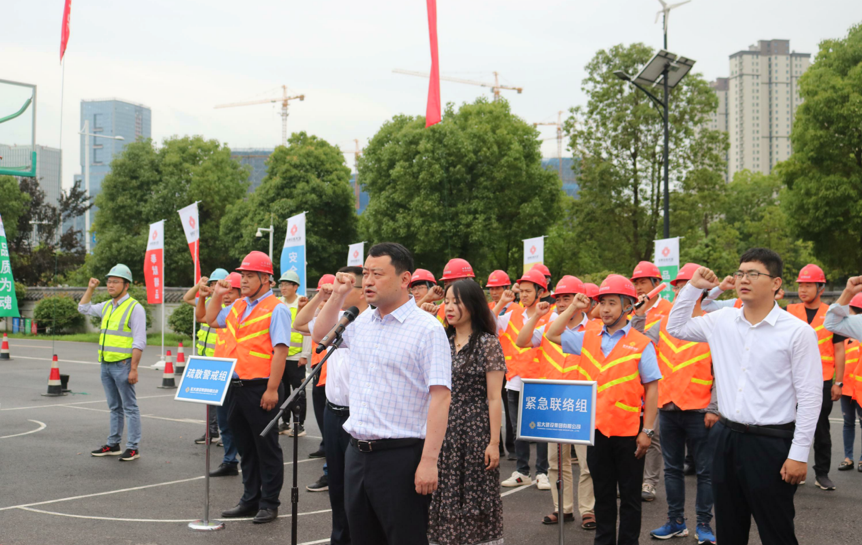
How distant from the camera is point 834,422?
42.4 feet

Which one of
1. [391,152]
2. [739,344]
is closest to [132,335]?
[739,344]

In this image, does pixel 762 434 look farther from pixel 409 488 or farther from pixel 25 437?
pixel 25 437

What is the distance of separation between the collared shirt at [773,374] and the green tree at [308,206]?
4040cm

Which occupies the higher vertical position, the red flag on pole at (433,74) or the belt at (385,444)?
the red flag on pole at (433,74)

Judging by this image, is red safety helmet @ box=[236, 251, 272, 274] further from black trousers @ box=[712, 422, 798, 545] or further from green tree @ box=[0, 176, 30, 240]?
green tree @ box=[0, 176, 30, 240]

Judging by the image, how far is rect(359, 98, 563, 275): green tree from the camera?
38125 mm

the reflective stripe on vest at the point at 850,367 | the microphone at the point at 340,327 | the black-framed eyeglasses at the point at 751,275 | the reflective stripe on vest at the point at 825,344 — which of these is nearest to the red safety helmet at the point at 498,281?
the reflective stripe on vest at the point at 825,344

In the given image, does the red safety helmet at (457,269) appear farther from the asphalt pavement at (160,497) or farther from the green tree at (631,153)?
the green tree at (631,153)

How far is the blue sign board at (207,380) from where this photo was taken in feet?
20.8

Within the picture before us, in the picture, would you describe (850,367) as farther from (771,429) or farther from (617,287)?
(771,429)

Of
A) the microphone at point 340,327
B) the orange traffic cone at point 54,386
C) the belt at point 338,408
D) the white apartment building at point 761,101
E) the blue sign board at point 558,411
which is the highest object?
the white apartment building at point 761,101

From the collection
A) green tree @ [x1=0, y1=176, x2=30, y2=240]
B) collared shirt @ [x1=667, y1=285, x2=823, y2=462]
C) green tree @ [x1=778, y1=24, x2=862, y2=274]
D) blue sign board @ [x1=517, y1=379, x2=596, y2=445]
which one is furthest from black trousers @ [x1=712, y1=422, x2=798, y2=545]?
green tree @ [x1=0, y1=176, x2=30, y2=240]

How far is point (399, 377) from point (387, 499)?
586 millimetres

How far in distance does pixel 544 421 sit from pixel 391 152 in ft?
117
